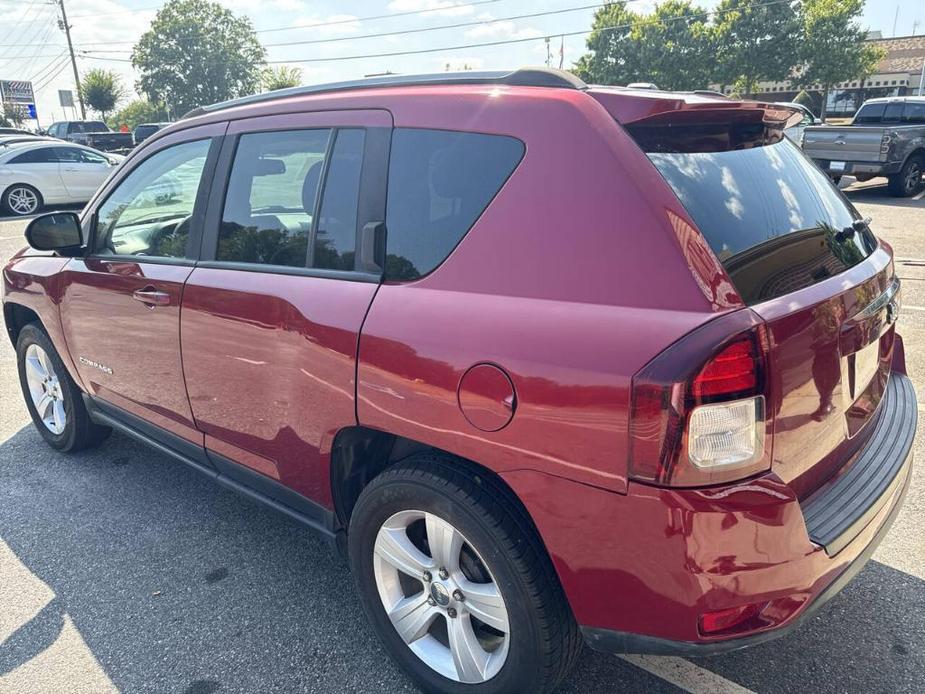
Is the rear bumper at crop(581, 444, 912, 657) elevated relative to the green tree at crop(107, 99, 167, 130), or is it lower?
lower

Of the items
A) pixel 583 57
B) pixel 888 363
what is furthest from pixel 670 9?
pixel 888 363

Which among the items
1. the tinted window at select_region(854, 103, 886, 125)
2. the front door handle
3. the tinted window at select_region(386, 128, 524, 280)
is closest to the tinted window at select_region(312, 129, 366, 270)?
the tinted window at select_region(386, 128, 524, 280)

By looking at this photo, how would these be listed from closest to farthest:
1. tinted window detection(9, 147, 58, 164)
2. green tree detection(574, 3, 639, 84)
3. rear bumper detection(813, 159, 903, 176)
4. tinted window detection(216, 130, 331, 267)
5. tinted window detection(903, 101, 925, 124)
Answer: tinted window detection(216, 130, 331, 267) → rear bumper detection(813, 159, 903, 176) → tinted window detection(903, 101, 925, 124) → tinted window detection(9, 147, 58, 164) → green tree detection(574, 3, 639, 84)

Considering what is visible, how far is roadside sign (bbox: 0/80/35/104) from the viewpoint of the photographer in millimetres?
70188

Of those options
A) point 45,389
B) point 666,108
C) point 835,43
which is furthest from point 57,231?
point 835,43

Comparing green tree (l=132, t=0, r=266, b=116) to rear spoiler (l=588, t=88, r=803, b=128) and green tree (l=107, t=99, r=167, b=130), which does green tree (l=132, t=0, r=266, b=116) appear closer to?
green tree (l=107, t=99, r=167, b=130)

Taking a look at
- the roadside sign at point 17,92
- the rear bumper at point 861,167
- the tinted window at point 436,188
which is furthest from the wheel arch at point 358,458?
the roadside sign at point 17,92

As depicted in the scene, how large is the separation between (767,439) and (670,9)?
53.5 metres

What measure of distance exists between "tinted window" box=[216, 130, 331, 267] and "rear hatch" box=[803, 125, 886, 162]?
13101mm

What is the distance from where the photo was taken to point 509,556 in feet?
6.24

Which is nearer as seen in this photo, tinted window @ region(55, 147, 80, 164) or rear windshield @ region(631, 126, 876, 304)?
rear windshield @ region(631, 126, 876, 304)

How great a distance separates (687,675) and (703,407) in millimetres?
1258

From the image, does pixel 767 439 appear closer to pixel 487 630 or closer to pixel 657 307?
pixel 657 307

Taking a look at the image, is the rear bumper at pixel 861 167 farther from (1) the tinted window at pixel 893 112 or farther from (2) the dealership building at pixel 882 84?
(2) the dealership building at pixel 882 84
